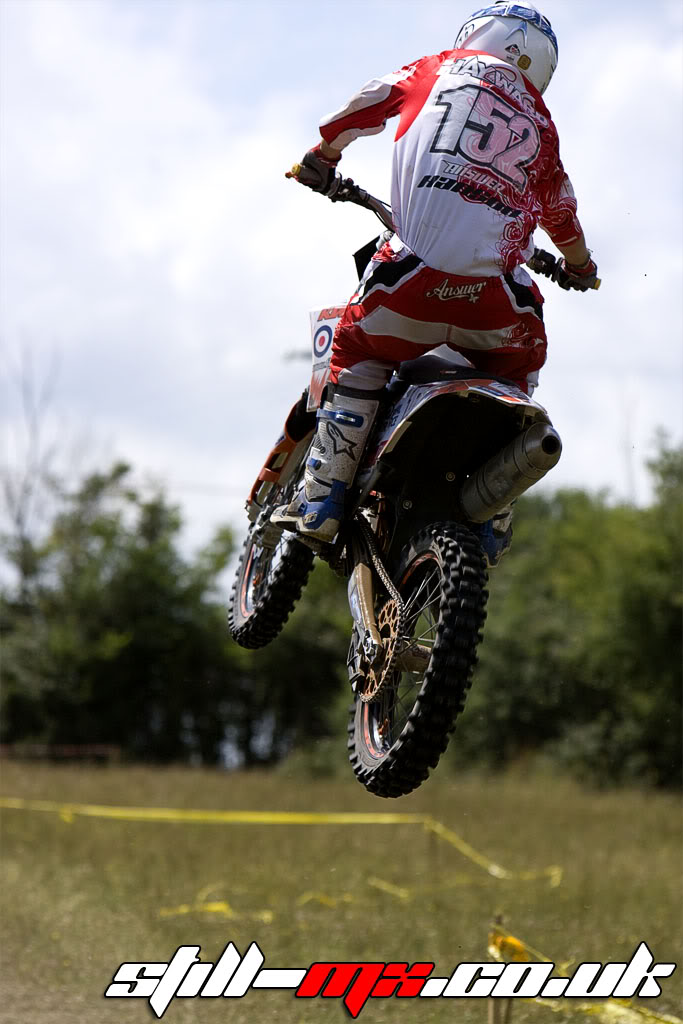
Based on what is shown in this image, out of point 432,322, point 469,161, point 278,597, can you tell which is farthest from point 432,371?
point 278,597

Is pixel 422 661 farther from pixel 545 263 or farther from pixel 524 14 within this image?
pixel 524 14

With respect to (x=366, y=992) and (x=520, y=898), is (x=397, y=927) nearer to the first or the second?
(x=520, y=898)

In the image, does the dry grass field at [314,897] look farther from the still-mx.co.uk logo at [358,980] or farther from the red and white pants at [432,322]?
the red and white pants at [432,322]

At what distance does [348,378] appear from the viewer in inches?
199

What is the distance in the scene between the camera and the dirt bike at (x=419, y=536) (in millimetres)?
4168

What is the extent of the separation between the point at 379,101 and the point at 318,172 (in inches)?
19.1

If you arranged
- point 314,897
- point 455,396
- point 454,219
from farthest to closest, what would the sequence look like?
point 314,897, point 455,396, point 454,219

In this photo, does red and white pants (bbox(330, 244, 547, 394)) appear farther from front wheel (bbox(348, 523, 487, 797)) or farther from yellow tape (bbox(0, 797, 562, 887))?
yellow tape (bbox(0, 797, 562, 887))

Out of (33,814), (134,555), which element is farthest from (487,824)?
(134,555)

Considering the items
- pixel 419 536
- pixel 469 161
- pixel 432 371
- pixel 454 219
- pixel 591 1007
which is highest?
pixel 469 161

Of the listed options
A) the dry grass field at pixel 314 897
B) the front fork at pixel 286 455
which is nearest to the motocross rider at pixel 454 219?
the front fork at pixel 286 455

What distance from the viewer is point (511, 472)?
4512 mm

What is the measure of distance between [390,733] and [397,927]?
6357 millimetres

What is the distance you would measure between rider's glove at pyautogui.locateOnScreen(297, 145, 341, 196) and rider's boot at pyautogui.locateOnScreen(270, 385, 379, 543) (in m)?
0.89
